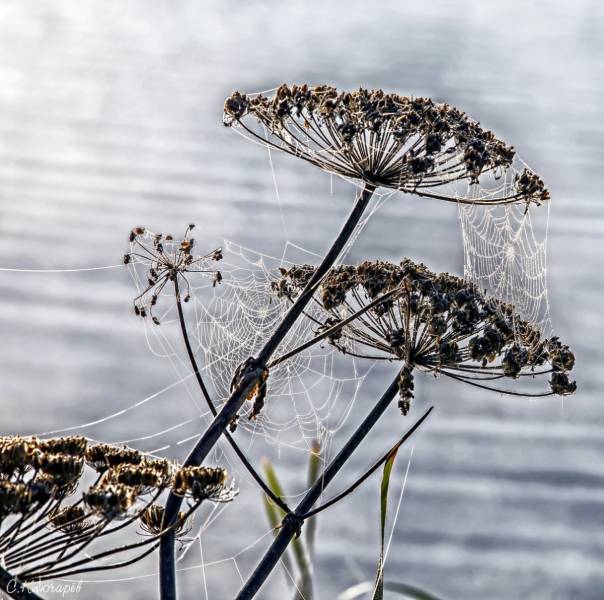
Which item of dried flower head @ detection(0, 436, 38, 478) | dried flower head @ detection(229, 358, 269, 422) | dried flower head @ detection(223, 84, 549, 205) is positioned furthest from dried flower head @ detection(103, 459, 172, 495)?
dried flower head @ detection(223, 84, 549, 205)

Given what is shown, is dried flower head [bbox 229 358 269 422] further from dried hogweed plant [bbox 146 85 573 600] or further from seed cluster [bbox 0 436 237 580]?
seed cluster [bbox 0 436 237 580]

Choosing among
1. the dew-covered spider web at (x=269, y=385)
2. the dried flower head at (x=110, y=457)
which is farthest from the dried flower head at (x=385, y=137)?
the dew-covered spider web at (x=269, y=385)

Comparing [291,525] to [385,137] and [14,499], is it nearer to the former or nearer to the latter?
[14,499]

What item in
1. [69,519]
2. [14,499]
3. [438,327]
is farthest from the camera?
[438,327]

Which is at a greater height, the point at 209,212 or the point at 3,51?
the point at 3,51

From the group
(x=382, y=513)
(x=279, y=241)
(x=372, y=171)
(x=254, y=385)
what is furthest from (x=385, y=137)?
(x=279, y=241)

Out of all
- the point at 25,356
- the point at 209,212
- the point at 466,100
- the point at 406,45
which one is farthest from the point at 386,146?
the point at 406,45

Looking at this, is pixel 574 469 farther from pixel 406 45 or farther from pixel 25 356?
pixel 406 45
